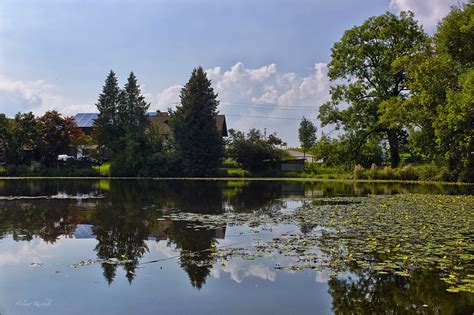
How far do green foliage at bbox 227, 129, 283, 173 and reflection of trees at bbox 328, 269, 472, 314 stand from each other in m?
46.1

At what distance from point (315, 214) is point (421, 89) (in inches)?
786

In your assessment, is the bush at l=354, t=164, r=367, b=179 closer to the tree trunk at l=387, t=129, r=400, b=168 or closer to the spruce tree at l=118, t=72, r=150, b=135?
the tree trunk at l=387, t=129, r=400, b=168

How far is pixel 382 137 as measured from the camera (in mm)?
48688

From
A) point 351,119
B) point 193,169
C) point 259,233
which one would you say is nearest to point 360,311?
point 259,233

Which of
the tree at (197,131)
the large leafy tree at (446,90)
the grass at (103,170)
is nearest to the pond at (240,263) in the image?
the large leafy tree at (446,90)

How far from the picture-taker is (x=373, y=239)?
12.6 m

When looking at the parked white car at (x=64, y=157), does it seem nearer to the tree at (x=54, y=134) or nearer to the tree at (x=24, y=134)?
the tree at (x=54, y=134)

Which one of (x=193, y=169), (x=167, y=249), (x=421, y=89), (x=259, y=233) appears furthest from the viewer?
(x=193, y=169)

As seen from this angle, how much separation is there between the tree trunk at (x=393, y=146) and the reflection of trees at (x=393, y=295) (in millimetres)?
39862

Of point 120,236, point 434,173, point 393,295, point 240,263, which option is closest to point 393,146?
point 434,173

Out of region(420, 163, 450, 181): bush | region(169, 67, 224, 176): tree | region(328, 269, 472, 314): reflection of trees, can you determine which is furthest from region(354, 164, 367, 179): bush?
region(328, 269, 472, 314): reflection of trees

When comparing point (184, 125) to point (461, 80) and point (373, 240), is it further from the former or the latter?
point (373, 240)

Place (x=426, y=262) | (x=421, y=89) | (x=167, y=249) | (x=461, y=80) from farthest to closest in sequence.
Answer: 1. (x=421, y=89)
2. (x=461, y=80)
3. (x=167, y=249)
4. (x=426, y=262)

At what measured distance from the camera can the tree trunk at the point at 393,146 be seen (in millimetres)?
47375
